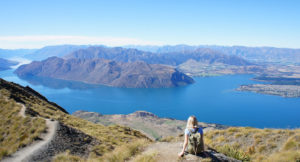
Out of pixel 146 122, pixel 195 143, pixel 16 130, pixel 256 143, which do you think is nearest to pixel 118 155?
pixel 195 143

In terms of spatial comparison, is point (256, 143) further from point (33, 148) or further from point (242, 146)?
point (33, 148)

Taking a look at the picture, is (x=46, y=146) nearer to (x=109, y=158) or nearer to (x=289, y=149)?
(x=109, y=158)

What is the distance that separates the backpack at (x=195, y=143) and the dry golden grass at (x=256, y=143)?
12.4 feet

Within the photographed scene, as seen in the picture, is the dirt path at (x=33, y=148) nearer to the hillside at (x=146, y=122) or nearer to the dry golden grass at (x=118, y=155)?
the dry golden grass at (x=118, y=155)

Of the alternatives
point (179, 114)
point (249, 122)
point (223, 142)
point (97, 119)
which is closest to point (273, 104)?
point (249, 122)

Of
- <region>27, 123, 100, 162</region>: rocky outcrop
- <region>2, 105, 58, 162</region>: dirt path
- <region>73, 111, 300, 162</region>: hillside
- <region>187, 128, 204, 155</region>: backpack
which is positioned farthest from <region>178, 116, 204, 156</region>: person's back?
<region>2, 105, 58, 162</region>: dirt path

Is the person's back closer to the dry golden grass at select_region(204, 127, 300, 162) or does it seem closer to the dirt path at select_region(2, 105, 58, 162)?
the dry golden grass at select_region(204, 127, 300, 162)

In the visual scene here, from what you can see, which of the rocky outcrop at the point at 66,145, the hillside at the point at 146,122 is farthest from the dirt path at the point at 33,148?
the hillside at the point at 146,122

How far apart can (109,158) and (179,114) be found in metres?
160

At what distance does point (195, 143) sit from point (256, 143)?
8.53 m

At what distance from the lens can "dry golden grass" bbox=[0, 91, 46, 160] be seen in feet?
43.0

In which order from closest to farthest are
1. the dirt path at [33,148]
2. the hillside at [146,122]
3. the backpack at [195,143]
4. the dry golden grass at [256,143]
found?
the backpack at [195,143] < the dirt path at [33,148] < the dry golden grass at [256,143] < the hillside at [146,122]

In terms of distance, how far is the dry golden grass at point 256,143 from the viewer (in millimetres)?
11768

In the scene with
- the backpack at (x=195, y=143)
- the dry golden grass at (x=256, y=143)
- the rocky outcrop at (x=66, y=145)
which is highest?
the backpack at (x=195, y=143)
